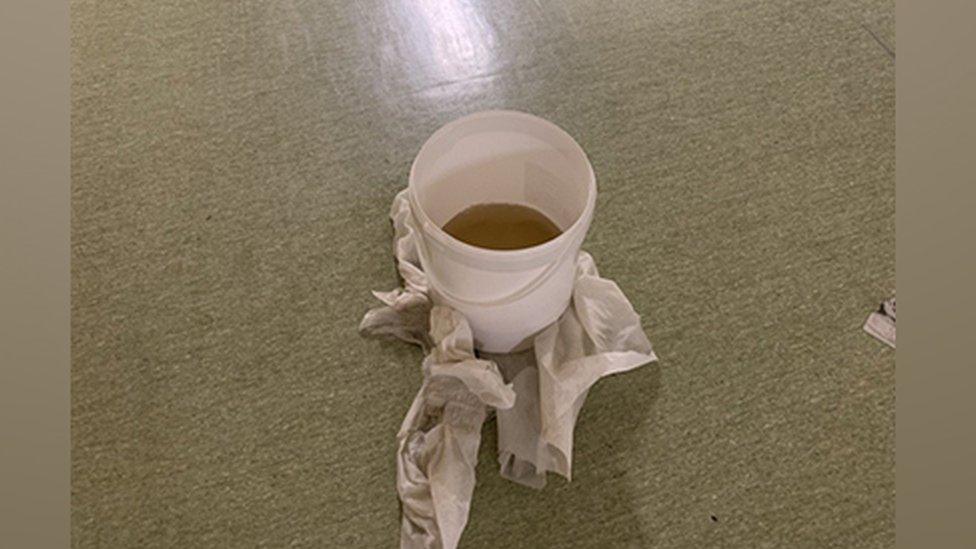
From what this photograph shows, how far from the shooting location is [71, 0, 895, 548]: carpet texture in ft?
4.11

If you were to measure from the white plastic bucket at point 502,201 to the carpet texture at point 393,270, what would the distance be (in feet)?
0.53

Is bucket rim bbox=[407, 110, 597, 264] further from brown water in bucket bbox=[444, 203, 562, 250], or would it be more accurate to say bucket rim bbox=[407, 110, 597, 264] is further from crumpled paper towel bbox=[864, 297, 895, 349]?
crumpled paper towel bbox=[864, 297, 895, 349]

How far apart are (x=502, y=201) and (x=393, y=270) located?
8.2 inches

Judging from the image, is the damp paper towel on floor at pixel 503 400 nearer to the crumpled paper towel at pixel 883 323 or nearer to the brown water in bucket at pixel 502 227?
the brown water in bucket at pixel 502 227

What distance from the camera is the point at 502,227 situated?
127 centimetres

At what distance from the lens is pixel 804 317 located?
1391mm

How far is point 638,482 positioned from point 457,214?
1.30 feet

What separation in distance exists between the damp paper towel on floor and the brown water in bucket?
9cm

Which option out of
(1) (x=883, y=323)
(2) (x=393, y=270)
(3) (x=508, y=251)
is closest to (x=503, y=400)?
(3) (x=508, y=251)

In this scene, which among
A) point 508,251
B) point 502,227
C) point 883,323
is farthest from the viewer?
point 883,323

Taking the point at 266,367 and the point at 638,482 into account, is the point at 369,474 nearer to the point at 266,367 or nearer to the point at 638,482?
the point at 266,367

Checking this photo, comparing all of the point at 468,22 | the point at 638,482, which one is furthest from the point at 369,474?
the point at 468,22

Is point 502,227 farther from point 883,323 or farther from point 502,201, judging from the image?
point 883,323

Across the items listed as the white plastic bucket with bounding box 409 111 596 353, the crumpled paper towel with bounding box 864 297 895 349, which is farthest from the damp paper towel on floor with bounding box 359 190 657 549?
the crumpled paper towel with bounding box 864 297 895 349
